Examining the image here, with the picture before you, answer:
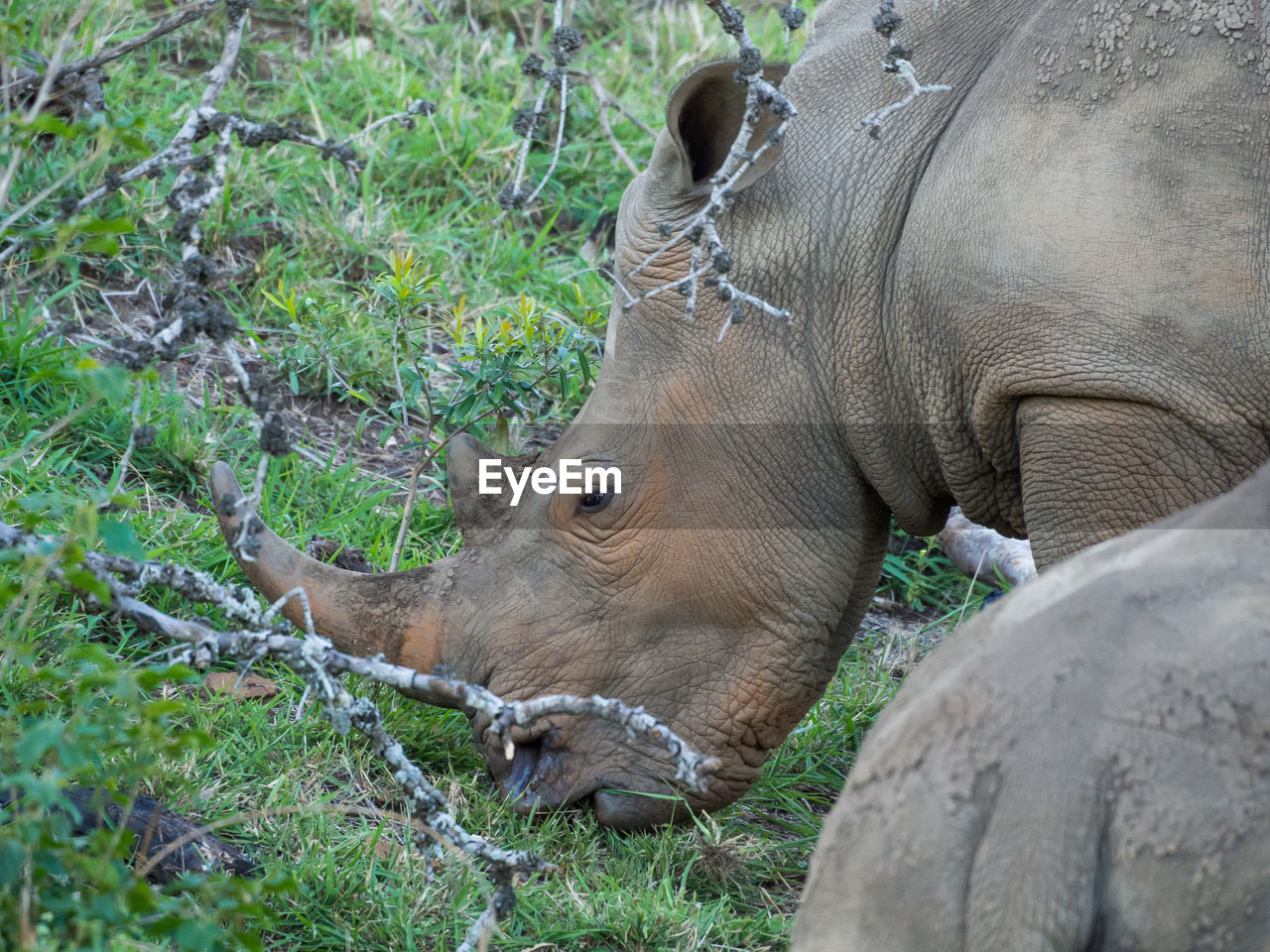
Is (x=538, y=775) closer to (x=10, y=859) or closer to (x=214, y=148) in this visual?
(x=10, y=859)

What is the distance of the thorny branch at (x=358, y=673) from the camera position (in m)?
2.77

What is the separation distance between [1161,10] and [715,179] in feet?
3.63

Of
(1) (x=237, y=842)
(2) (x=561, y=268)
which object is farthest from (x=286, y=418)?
(1) (x=237, y=842)

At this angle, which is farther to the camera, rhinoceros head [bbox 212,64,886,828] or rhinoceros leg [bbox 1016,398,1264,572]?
rhinoceros head [bbox 212,64,886,828]

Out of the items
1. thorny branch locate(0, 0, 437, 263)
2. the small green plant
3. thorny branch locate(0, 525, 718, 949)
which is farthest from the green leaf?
the small green plant

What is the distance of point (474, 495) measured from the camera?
412 centimetres

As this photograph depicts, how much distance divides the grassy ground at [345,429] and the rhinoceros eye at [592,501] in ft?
2.47

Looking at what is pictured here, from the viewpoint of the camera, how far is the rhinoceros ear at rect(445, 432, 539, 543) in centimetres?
411

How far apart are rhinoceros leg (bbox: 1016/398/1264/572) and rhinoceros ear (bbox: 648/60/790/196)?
96 cm

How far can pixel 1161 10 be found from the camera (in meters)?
3.61

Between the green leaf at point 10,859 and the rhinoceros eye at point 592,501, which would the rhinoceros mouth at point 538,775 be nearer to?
the rhinoceros eye at point 592,501

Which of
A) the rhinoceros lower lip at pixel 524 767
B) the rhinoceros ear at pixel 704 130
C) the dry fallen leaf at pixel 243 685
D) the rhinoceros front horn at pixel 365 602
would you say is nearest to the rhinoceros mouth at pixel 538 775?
the rhinoceros lower lip at pixel 524 767

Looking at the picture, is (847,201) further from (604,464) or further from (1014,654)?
(1014,654)

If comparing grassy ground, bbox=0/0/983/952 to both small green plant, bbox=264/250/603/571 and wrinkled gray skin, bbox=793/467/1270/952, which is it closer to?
small green plant, bbox=264/250/603/571
